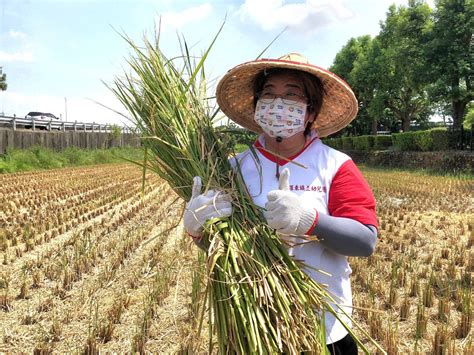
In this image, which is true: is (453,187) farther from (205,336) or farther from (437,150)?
(205,336)

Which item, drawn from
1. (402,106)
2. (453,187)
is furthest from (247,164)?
(402,106)

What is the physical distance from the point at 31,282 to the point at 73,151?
16.0 m

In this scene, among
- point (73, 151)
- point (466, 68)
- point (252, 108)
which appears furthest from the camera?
point (73, 151)

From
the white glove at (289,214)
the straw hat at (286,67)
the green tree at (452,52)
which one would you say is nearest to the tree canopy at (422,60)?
the green tree at (452,52)

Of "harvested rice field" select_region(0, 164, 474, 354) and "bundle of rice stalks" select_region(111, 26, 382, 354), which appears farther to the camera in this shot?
"harvested rice field" select_region(0, 164, 474, 354)

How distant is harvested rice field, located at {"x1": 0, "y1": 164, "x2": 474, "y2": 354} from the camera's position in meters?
2.60

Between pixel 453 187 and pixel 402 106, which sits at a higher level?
pixel 402 106

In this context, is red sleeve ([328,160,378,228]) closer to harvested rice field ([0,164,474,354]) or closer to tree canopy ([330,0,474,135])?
harvested rice field ([0,164,474,354])

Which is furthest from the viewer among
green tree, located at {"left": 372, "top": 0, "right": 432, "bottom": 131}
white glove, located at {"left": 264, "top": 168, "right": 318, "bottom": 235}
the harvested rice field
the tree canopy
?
green tree, located at {"left": 372, "top": 0, "right": 432, "bottom": 131}

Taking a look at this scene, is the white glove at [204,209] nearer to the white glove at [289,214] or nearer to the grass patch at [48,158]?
the white glove at [289,214]

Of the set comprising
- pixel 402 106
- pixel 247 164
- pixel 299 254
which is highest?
pixel 402 106

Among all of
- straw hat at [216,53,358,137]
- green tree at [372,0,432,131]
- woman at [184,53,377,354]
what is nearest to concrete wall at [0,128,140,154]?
straw hat at [216,53,358,137]

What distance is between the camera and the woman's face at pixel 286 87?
1.55 metres

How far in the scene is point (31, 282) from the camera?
366cm
